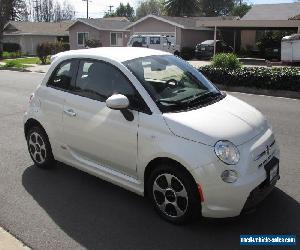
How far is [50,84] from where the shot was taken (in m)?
5.66

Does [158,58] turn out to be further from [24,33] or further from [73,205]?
[24,33]

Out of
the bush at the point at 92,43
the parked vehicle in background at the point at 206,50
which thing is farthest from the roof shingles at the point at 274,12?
the bush at the point at 92,43

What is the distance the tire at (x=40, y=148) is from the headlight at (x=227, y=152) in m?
2.79

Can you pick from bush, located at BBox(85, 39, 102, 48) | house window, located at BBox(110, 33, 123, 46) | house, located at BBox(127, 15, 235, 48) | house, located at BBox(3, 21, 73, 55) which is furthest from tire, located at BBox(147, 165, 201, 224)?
house, located at BBox(3, 21, 73, 55)

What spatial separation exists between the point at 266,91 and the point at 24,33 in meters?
44.0

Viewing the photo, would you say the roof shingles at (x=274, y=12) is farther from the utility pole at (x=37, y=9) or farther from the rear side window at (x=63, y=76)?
the utility pole at (x=37, y=9)

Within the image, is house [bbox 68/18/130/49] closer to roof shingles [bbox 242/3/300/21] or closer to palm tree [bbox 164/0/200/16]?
roof shingles [bbox 242/3/300/21]

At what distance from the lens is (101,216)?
4.60m

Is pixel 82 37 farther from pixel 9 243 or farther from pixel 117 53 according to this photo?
pixel 9 243

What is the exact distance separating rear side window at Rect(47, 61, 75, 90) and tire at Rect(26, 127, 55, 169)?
725mm

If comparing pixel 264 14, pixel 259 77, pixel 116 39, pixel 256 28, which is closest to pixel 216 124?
pixel 259 77

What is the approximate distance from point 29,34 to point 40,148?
49.0 metres

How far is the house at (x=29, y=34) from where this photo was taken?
171 feet

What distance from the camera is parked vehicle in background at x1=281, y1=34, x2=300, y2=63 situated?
25328 mm
